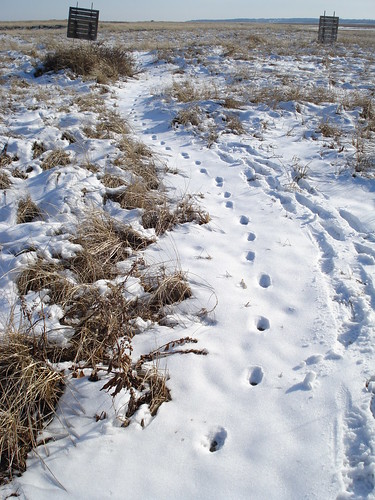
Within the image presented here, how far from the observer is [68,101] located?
25.4ft

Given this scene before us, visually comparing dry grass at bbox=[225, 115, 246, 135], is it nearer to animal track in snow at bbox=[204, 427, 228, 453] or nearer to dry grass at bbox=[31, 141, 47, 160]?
dry grass at bbox=[31, 141, 47, 160]

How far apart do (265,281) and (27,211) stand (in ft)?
8.54

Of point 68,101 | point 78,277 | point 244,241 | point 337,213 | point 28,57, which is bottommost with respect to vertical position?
point 78,277

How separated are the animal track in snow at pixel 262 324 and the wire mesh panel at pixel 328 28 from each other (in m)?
18.8

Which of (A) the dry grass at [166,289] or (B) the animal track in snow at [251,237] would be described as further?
(B) the animal track in snow at [251,237]

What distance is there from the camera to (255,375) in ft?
7.55

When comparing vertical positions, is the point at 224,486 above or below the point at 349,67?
below

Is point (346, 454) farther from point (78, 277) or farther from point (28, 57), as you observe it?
point (28, 57)

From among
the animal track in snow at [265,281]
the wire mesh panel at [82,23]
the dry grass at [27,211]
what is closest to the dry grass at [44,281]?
the dry grass at [27,211]

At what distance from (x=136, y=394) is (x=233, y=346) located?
738 millimetres

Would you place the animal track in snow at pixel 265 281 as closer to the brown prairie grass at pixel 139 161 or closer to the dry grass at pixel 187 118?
the brown prairie grass at pixel 139 161

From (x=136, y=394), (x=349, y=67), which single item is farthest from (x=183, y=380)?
(x=349, y=67)

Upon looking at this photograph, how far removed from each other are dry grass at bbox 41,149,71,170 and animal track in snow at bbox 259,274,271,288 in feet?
10.9

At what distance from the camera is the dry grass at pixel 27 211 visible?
3.85m
